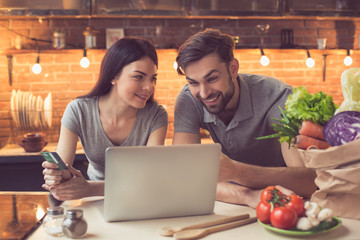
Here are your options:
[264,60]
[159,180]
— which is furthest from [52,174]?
[264,60]

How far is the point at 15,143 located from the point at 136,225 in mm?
2555

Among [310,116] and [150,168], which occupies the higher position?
[310,116]

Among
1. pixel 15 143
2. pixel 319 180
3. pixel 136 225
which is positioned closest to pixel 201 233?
pixel 136 225

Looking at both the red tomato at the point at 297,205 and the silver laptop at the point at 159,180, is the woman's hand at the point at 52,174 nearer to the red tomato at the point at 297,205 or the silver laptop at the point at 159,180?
the silver laptop at the point at 159,180

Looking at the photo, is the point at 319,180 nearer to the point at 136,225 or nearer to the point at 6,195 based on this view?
the point at 136,225

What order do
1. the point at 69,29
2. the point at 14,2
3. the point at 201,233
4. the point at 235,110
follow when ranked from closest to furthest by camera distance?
the point at 201,233
the point at 235,110
the point at 14,2
the point at 69,29

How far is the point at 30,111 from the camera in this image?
3568 millimetres

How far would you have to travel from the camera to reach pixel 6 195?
6.04 ft

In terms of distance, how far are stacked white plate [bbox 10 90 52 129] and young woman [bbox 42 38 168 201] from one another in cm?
137

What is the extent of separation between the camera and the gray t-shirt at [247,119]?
7.04 ft

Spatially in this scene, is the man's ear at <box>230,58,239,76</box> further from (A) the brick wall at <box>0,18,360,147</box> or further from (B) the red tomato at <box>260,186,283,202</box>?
(A) the brick wall at <box>0,18,360,147</box>

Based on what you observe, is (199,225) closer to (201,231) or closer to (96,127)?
(201,231)

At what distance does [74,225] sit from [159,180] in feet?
0.96

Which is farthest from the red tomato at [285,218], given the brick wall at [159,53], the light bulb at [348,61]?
the light bulb at [348,61]
